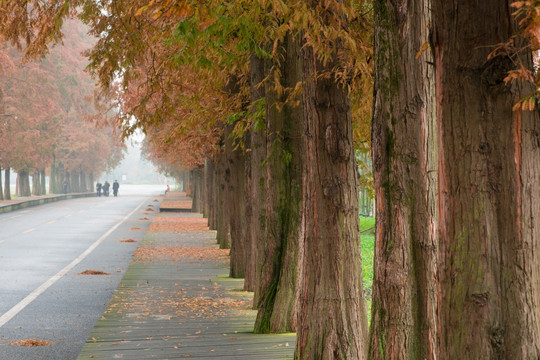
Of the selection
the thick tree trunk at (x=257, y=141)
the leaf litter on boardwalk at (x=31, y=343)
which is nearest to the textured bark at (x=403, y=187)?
the thick tree trunk at (x=257, y=141)

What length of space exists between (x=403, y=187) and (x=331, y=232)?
203 cm

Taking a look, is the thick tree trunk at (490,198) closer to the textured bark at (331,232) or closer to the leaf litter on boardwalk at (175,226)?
Answer: the textured bark at (331,232)

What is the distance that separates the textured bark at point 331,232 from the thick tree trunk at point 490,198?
3.89 meters

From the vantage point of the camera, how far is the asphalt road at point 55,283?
35.2 feet

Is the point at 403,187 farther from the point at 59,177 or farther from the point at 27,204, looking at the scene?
the point at 59,177

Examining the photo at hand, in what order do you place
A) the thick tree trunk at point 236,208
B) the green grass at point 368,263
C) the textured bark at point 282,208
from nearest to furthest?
1. the textured bark at point 282,208
2. the thick tree trunk at point 236,208
3. the green grass at point 368,263

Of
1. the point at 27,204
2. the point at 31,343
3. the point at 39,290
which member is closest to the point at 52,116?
the point at 27,204

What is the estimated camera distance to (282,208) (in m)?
10.9

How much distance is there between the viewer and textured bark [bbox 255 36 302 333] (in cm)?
1055

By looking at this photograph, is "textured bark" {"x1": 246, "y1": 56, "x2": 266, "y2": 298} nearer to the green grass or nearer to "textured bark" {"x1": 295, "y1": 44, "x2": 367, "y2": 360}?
the green grass

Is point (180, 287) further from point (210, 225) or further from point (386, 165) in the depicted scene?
point (210, 225)

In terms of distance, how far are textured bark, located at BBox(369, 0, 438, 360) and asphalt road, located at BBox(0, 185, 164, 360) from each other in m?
4.99

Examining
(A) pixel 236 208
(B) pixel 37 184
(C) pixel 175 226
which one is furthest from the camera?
(B) pixel 37 184

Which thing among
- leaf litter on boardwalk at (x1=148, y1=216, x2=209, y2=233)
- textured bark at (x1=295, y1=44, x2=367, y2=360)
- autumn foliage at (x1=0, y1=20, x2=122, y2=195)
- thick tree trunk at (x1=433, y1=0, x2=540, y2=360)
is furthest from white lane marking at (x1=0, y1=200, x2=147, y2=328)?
autumn foliage at (x1=0, y1=20, x2=122, y2=195)
